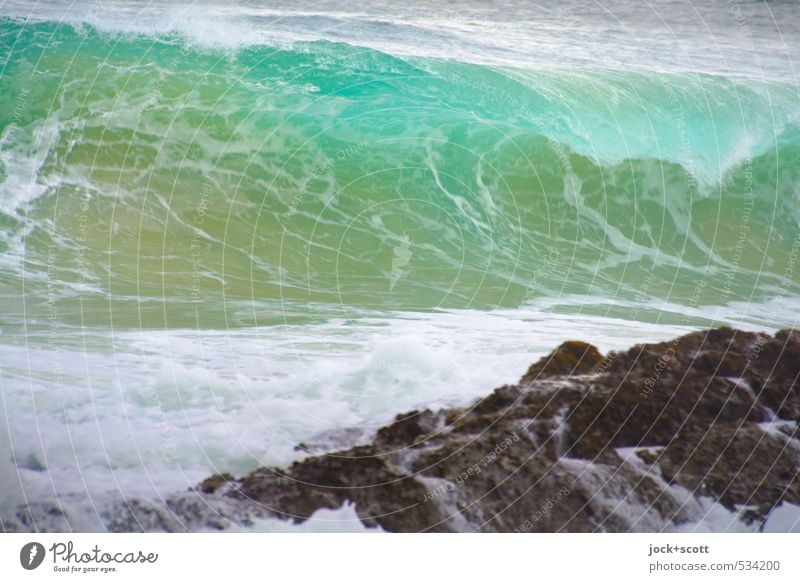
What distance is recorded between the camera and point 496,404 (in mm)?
4234

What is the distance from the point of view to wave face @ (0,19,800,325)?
5770 millimetres

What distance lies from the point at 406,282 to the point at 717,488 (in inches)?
116

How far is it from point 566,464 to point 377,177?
3.63 m

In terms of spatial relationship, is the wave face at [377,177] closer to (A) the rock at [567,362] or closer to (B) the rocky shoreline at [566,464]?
(A) the rock at [567,362]

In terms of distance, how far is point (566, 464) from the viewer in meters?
3.91

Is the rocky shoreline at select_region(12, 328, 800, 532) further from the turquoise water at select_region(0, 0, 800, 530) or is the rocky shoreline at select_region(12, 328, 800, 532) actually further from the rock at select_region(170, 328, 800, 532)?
the turquoise water at select_region(0, 0, 800, 530)

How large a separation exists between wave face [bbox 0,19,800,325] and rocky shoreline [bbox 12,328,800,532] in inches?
61.8

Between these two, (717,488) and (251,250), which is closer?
(717,488)
